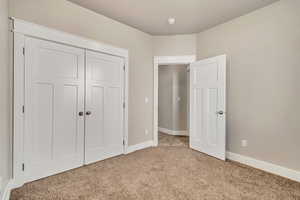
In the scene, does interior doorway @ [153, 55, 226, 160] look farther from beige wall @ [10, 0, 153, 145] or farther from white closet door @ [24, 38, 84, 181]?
white closet door @ [24, 38, 84, 181]

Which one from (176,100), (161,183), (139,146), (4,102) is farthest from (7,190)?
(176,100)

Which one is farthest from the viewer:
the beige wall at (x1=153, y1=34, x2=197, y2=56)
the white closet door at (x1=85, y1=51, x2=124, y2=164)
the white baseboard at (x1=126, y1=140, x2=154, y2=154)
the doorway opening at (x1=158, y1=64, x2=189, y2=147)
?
the doorway opening at (x1=158, y1=64, x2=189, y2=147)

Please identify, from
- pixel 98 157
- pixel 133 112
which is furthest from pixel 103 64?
pixel 98 157

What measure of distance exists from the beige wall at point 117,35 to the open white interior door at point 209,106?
1035mm

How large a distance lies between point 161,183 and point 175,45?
119 inches

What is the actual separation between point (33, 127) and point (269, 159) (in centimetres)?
358

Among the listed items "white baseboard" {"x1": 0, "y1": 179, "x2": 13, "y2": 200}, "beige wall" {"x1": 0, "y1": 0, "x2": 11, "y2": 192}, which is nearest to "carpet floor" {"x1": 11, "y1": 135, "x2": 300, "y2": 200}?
"white baseboard" {"x1": 0, "y1": 179, "x2": 13, "y2": 200}

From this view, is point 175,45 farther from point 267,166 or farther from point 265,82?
point 267,166

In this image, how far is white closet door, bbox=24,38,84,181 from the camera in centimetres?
223

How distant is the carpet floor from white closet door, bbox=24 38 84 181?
231 millimetres

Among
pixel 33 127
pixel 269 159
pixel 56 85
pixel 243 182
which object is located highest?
pixel 56 85

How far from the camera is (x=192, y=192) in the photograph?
2023 millimetres

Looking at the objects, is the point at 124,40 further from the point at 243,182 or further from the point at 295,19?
the point at 243,182

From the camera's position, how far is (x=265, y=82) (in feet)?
8.95
